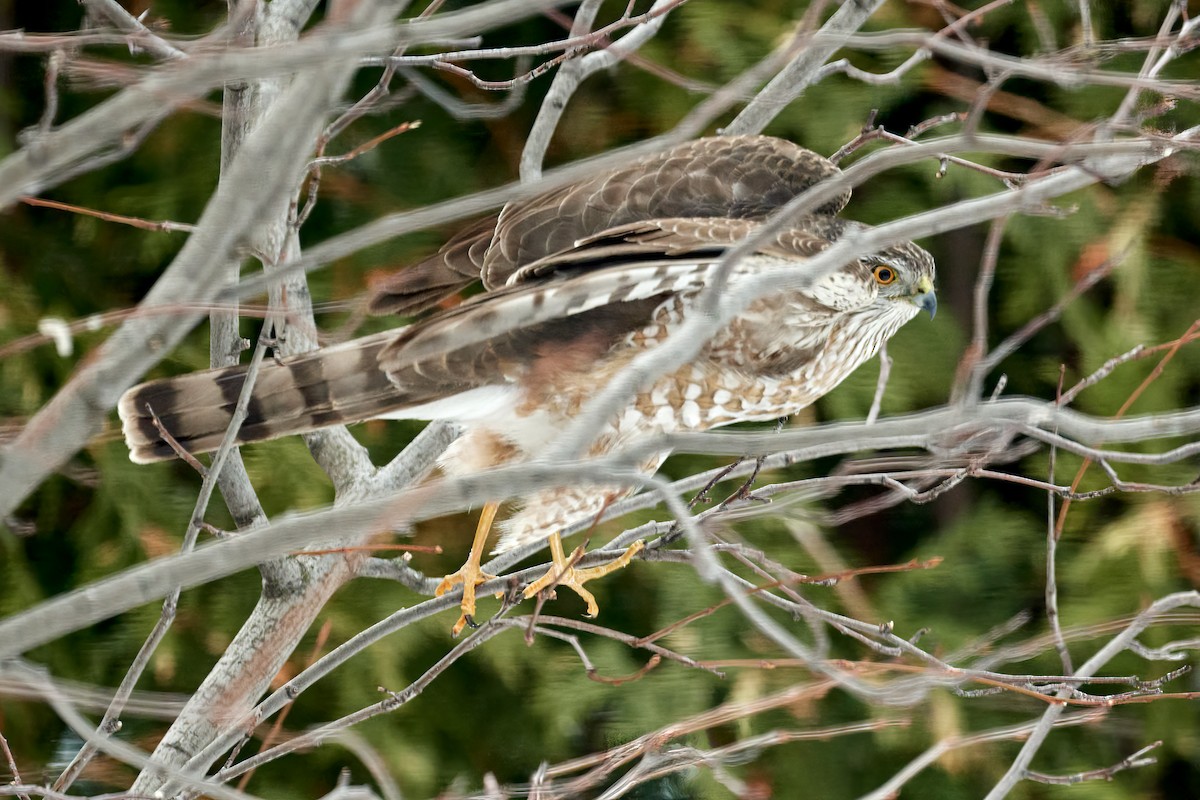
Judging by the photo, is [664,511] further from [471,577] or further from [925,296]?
[925,296]

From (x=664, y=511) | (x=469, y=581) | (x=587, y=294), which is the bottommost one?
(x=664, y=511)

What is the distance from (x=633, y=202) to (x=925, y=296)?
61 cm

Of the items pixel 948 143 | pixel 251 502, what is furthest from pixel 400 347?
pixel 948 143

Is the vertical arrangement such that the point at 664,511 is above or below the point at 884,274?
below

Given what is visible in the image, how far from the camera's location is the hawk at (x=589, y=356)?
7.92 feet

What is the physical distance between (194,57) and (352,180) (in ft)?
8.89

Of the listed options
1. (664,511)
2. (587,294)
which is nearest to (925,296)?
(587,294)

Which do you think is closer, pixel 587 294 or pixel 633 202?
pixel 587 294

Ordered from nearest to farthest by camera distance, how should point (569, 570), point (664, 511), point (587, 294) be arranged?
1. point (587, 294)
2. point (569, 570)
3. point (664, 511)

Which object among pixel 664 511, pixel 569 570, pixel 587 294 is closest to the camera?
pixel 587 294

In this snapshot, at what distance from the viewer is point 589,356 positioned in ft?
8.09

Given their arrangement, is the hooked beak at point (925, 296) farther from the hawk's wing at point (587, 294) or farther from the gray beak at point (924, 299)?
the hawk's wing at point (587, 294)

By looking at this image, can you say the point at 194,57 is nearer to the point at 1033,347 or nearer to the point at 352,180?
the point at 352,180

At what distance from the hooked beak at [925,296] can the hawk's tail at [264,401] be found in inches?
40.4
